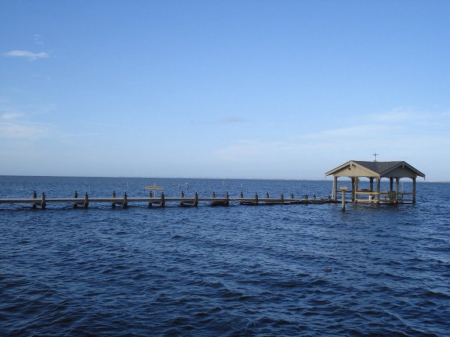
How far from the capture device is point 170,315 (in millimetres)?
12516

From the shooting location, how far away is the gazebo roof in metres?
48.9

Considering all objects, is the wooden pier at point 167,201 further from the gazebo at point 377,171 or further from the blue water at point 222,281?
the blue water at point 222,281

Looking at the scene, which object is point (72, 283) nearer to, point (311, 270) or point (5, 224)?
point (311, 270)

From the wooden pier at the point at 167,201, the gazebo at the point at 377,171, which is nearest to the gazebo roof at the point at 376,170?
the gazebo at the point at 377,171

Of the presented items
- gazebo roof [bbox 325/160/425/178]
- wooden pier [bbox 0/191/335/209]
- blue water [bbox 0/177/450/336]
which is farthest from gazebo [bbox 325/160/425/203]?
blue water [bbox 0/177/450/336]

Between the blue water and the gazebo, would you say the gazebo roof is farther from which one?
the blue water

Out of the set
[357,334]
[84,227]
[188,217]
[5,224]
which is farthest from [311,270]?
[5,224]

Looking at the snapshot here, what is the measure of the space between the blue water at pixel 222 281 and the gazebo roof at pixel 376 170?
714 inches

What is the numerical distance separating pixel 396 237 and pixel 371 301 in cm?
1544

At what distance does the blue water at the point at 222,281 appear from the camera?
39.2ft

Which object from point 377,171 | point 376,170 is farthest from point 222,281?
point 376,170

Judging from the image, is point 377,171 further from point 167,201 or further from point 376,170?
point 167,201

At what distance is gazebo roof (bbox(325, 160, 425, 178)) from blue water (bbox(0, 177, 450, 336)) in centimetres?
1815

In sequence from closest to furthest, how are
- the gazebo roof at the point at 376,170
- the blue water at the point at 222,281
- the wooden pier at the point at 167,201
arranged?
the blue water at the point at 222,281
the wooden pier at the point at 167,201
the gazebo roof at the point at 376,170
